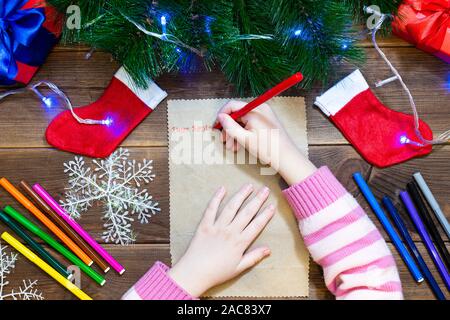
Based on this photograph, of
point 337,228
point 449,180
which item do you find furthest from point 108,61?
point 449,180

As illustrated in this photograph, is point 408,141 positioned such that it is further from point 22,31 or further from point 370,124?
point 22,31

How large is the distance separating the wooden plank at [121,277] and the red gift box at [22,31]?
1.14 feet

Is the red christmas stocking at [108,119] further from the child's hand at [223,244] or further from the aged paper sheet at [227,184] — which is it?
the child's hand at [223,244]

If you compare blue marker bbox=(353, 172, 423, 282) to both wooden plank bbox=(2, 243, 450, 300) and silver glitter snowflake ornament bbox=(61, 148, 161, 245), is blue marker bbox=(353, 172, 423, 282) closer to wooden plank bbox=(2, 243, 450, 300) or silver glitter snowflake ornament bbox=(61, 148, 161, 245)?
wooden plank bbox=(2, 243, 450, 300)

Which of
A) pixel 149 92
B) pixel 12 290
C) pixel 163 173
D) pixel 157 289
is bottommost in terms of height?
pixel 12 290

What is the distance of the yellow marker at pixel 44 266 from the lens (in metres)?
0.83

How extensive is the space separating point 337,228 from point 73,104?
0.53 m

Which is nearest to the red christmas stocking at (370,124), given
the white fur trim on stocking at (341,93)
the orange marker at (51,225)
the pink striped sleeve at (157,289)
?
the white fur trim on stocking at (341,93)

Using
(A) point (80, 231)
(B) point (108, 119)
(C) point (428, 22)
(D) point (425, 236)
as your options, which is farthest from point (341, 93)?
(A) point (80, 231)

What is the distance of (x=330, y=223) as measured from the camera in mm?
766

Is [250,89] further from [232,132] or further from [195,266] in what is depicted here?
[195,266]

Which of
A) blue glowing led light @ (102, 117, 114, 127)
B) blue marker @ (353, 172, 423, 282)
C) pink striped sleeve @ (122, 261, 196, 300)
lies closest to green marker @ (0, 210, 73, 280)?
pink striped sleeve @ (122, 261, 196, 300)

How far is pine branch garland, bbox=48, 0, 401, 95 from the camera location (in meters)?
0.73

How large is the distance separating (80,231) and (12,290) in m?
0.17
